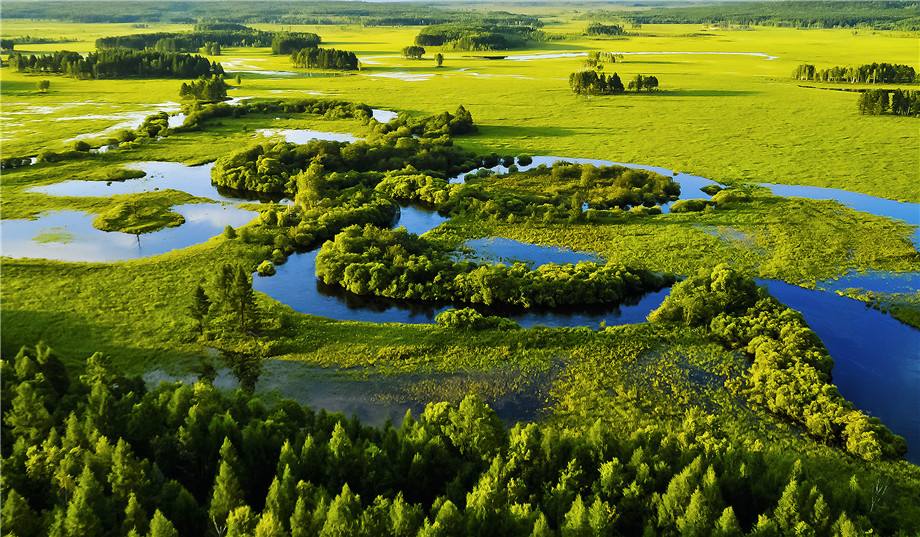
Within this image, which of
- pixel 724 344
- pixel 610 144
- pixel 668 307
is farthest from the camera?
pixel 610 144

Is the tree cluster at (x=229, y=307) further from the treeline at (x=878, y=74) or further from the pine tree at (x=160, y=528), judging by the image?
the treeline at (x=878, y=74)

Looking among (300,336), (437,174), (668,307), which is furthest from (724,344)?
(437,174)

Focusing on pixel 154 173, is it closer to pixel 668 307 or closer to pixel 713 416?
pixel 668 307

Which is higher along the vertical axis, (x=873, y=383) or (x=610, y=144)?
(x=610, y=144)

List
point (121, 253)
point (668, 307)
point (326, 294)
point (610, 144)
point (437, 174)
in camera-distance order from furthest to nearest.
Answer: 1. point (610, 144)
2. point (437, 174)
3. point (121, 253)
4. point (326, 294)
5. point (668, 307)

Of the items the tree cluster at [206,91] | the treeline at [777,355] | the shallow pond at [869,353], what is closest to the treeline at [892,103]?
the shallow pond at [869,353]

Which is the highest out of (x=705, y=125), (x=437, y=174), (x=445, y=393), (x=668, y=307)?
(x=705, y=125)

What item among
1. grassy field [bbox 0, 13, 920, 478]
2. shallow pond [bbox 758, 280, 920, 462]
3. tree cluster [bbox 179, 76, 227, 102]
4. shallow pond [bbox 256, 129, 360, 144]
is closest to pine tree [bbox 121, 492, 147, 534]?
grassy field [bbox 0, 13, 920, 478]

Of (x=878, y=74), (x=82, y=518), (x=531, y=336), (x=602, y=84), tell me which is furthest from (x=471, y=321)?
(x=878, y=74)
